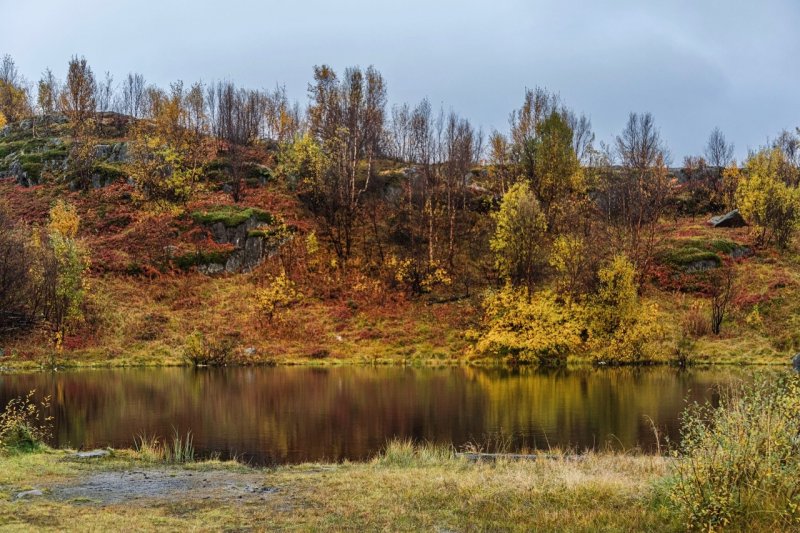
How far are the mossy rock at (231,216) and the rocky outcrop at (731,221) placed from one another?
51.5 meters

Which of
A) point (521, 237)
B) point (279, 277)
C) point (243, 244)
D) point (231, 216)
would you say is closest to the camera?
point (521, 237)

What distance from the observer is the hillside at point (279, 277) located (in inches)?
2132

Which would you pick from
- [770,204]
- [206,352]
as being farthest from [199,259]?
[770,204]

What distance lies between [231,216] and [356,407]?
1737 inches

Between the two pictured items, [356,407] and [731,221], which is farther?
[731,221]

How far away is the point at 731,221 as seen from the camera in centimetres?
7669

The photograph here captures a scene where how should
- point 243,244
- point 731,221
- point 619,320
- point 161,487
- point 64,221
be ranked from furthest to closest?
point 731,221 → point 243,244 → point 64,221 → point 619,320 → point 161,487

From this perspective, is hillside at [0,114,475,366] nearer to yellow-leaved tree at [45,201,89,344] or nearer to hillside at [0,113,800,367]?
hillside at [0,113,800,367]

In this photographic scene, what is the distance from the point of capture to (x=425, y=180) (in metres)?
71.7

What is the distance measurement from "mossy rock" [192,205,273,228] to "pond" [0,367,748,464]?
25554mm

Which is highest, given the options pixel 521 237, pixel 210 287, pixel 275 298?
pixel 521 237

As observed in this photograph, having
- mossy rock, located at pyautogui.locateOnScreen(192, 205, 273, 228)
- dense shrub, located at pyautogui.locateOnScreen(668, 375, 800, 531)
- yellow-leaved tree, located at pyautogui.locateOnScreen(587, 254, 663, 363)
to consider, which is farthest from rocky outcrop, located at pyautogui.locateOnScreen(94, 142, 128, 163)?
dense shrub, located at pyautogui.locateOnScreen(668, 375, 800, 531)

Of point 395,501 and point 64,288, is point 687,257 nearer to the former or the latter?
point 64,288

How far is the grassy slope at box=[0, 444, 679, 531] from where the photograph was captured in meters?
11.0
